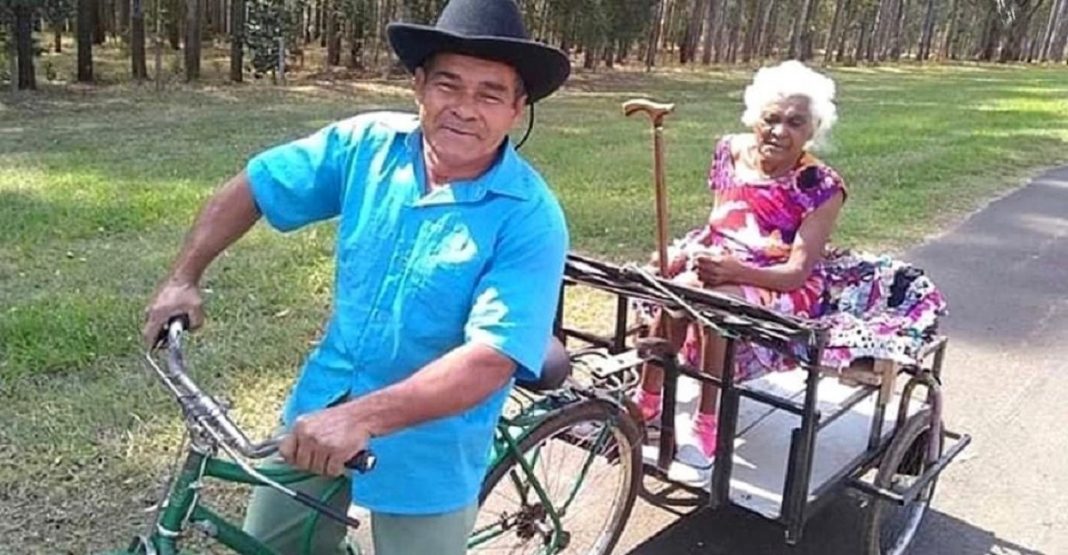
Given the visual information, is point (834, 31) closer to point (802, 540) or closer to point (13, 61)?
point (13, 61)

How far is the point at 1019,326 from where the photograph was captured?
6.29m

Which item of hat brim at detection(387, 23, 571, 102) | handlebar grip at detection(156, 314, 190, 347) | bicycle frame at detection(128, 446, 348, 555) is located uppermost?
hat brim at detection(387, 23, 571, 102)

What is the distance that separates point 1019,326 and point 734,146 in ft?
10.1

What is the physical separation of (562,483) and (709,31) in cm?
3163

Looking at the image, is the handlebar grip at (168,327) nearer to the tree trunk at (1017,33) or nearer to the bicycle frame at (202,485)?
the bicycle frame at (202,485)

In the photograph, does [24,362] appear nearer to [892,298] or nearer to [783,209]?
[783,209]

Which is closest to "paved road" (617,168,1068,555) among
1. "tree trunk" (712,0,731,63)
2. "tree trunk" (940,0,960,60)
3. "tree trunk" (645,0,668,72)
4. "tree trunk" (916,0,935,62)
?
"tree trunk" (645,0,668,72)

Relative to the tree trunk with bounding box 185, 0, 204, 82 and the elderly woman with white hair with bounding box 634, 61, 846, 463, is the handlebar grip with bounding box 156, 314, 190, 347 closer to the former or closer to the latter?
the elderly woman with white hair with bounding box 634, 61, 846, 463

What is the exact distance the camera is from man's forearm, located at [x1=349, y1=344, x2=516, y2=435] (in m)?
1.79

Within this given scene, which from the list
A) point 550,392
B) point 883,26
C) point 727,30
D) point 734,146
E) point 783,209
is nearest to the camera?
point 550,392

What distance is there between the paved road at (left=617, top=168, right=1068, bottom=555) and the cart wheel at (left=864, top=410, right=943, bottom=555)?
0.40 feet

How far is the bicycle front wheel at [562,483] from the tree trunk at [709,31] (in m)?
30.8

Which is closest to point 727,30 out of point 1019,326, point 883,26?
point 883,26

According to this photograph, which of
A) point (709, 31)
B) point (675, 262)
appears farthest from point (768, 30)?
point (675, 262)
